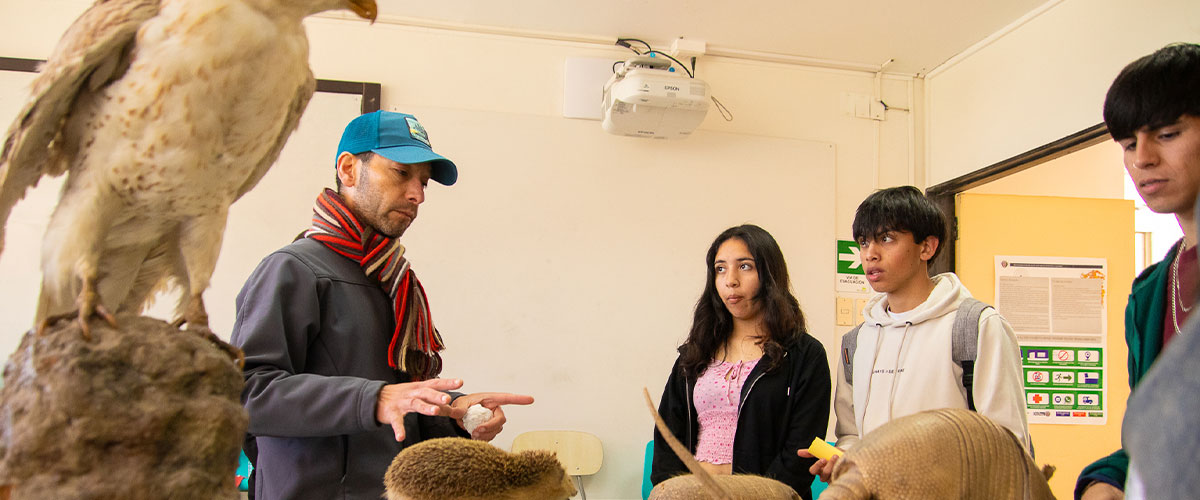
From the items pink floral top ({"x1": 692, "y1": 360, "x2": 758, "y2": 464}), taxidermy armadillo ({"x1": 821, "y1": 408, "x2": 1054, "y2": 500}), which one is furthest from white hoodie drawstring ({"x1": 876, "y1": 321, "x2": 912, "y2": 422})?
taxidermy armadillo ({"x1": 821, "y1": 408, "x2": 1054, "y2": 500})

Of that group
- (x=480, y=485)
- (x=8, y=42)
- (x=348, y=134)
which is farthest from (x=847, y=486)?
(x=8, y=42)

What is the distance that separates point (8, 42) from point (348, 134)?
321 cm

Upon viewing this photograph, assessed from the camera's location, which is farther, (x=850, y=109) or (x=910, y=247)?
(x=850, y=109)

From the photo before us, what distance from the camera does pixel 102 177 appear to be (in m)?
0.76

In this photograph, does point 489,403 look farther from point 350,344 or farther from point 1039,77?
point 1039,77

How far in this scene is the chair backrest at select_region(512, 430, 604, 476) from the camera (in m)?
3.66

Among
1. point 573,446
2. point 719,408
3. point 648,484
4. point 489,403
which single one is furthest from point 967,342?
point 573,446

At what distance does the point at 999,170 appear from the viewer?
392cm

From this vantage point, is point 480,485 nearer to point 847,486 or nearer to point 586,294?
point 847,486

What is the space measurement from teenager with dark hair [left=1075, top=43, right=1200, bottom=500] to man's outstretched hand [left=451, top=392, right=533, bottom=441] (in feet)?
2.84

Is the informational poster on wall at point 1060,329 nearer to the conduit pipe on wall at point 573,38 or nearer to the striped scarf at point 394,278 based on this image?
the conduit pipe on wall at point 573,38

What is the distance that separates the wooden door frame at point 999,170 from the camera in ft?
10.9

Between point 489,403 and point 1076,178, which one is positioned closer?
point 489,403

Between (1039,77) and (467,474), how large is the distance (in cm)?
399
